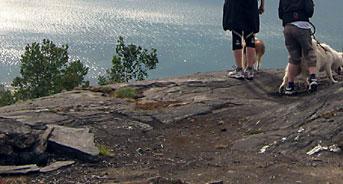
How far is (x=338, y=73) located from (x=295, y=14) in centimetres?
268

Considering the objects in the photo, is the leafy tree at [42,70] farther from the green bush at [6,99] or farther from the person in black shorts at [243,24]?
the person in black shorts at [243,24]

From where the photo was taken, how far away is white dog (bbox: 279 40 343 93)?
11.6 meters

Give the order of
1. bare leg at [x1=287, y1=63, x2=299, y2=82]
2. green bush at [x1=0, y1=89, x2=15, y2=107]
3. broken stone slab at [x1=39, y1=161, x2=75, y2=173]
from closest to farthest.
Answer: broken stone slab at [x1=39, y1=161, x2=75, y2=173]
bare leg at [x1=287, y1=63, x2=299, y2=82]
green bush at [x1=0, y1=89, x2=15, y2=107]

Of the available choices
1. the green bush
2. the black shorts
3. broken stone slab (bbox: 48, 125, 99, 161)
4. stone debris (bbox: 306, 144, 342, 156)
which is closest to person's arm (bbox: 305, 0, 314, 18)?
the black shorts

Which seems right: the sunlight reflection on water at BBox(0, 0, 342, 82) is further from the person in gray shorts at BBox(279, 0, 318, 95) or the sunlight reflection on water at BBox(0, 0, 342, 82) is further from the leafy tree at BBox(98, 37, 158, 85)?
the person in gray shorts at BBox(279, 0, 318, 95)

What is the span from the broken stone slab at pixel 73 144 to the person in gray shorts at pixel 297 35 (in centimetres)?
438

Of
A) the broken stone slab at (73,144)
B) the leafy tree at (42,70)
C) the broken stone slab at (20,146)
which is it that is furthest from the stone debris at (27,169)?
the leafy tree at (42,70)

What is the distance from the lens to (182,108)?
10.8m

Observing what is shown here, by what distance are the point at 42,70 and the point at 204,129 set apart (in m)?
21.6

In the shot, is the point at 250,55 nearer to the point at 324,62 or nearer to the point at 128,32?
the point at 324,62

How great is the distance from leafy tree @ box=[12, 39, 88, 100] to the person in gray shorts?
17626 mm

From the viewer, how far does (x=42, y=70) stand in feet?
99.2

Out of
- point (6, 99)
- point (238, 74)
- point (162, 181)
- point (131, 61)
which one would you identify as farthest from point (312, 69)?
point (131, 61)

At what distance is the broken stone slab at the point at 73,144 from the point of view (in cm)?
784
